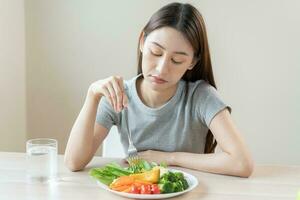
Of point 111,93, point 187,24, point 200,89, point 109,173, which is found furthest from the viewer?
point 200,89

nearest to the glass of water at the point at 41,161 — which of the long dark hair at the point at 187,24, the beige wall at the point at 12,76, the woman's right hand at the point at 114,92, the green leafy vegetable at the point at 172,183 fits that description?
the woman's right hand at the point at 114,92

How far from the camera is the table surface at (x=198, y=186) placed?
3.88 feet

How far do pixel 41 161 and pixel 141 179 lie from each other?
0.95ft

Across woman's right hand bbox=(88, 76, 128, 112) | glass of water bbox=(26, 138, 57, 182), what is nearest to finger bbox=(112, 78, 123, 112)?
woman's right hand bbox=(88, 76, 128, 112)

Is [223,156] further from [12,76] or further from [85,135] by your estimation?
[12,76]

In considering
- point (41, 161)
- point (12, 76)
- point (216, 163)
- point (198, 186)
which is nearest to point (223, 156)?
point (216, 163)

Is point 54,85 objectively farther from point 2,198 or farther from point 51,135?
point 2,198

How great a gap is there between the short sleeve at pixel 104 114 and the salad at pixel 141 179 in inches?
11.0

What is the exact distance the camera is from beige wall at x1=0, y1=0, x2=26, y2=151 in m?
2.34

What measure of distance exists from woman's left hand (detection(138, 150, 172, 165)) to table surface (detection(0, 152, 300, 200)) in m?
0.06

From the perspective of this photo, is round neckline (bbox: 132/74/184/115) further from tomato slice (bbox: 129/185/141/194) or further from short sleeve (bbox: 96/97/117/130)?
tomato slice (bbox: 129/185/141/194)

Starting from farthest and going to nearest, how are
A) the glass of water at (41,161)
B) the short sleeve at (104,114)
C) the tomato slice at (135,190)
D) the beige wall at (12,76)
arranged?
the beige wall at (12,76)
the short sleeve at (104,114)
the glass of water at (41,161)
the tomato slice at (135,190)

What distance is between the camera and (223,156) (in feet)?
4.57

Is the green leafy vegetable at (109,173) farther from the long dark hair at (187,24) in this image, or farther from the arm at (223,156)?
the long dark hair at (187,24)
